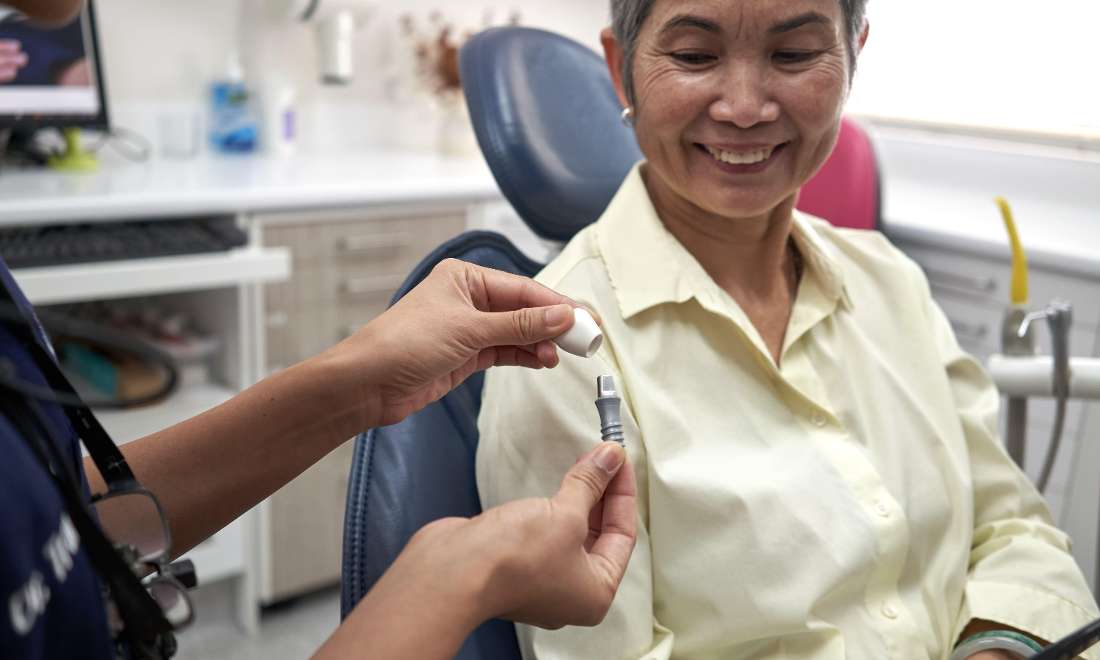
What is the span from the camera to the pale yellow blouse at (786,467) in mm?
1027

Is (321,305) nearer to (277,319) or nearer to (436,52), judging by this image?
(277,319)

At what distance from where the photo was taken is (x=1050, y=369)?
128 cm

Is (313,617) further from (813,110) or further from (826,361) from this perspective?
(813,110)

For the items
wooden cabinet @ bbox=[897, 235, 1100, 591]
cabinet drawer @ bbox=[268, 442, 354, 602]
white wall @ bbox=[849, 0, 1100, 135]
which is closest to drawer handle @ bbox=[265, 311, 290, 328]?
cabinet drawer @ bbox=[268, 442, 354, 602]

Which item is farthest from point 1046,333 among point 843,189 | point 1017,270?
point 1017,270

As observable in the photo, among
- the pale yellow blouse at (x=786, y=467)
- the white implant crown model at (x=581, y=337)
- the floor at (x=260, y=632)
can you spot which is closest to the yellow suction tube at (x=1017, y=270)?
the pale yellow blouse at (x=786, y=467)

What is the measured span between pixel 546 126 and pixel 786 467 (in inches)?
20.5

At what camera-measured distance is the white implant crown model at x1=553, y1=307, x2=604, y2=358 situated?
93 centimetres

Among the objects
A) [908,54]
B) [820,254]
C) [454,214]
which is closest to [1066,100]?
[908,54]

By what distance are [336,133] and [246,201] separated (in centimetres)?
96

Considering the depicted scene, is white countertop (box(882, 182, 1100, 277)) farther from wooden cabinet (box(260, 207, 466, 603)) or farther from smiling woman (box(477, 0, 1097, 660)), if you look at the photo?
wooden cabinet (box(260, 207, 466, 603))

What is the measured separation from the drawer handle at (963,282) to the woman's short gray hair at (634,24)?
111 centimetres

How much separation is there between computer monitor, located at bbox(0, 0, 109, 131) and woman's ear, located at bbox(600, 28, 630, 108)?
5.20 feet

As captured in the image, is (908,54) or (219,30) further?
(908,54)
